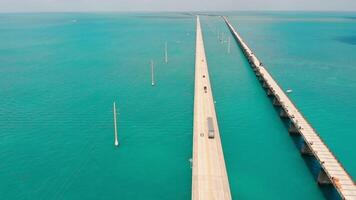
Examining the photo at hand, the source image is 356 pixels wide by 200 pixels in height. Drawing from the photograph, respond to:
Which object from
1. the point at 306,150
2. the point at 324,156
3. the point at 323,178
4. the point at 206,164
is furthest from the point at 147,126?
the point at 323,178

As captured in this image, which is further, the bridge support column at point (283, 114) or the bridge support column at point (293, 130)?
the bridge support column at point (283, 114)

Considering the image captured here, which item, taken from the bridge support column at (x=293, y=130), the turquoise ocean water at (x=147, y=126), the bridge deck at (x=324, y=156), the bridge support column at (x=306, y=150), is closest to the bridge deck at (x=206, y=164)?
the turquoise ocean water at (x=147, y=126)

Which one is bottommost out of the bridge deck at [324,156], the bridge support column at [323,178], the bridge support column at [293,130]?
the bridge support column at [323,178]

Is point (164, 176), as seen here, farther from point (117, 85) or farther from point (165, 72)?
point (165, 72)

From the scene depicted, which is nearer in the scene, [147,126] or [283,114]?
[147,126]

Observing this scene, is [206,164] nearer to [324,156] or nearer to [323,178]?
[323,178]

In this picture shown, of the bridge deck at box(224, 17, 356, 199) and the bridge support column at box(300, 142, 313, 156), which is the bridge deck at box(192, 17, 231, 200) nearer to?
the bridge deck at box(224, 17, 356, 199)

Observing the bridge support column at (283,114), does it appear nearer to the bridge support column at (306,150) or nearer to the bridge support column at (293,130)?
the bridge support column at (293,130)

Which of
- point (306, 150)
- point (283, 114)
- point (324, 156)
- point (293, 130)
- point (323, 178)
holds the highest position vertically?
point (324, 156)
